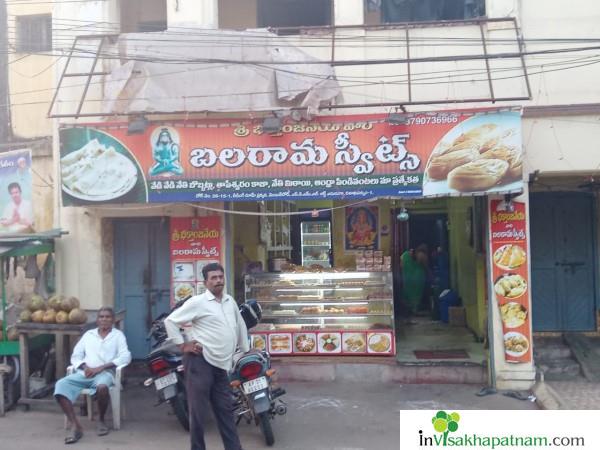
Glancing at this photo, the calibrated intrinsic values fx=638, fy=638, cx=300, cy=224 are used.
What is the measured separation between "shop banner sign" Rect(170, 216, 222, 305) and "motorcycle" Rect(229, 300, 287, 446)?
2.46 metres

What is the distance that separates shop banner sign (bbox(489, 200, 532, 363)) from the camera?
319 inches

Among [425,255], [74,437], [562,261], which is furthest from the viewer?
[425,255]

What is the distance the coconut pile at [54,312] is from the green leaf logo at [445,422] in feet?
16.3

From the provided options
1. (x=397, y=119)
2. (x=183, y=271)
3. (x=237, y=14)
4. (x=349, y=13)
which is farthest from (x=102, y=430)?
(x=237, y=14)

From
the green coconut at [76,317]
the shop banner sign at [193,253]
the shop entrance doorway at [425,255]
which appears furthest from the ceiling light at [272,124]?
the shop entrance doorway at [425,255]

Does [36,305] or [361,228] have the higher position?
[361,228]

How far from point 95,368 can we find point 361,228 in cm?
651

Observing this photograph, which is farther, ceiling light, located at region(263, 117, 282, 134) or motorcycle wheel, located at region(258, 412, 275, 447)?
ceiling light, located at region(263, 117, 282, 134)

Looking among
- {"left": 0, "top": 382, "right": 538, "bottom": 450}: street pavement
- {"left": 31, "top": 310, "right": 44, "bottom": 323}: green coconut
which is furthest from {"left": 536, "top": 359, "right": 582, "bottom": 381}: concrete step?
{"left": 31, "top": 310, "right": 44, "bottom": 323}: green coconut

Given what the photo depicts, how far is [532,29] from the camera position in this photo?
847 centimetres

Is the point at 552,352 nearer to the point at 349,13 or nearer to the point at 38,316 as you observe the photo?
the point at 349,13

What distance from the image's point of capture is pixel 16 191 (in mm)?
9188

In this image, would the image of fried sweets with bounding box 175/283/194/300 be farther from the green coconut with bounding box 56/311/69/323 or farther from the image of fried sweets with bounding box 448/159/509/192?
the image of fried sweets with bounding box 448/159/509/192

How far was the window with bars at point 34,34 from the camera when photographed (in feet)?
35.6
